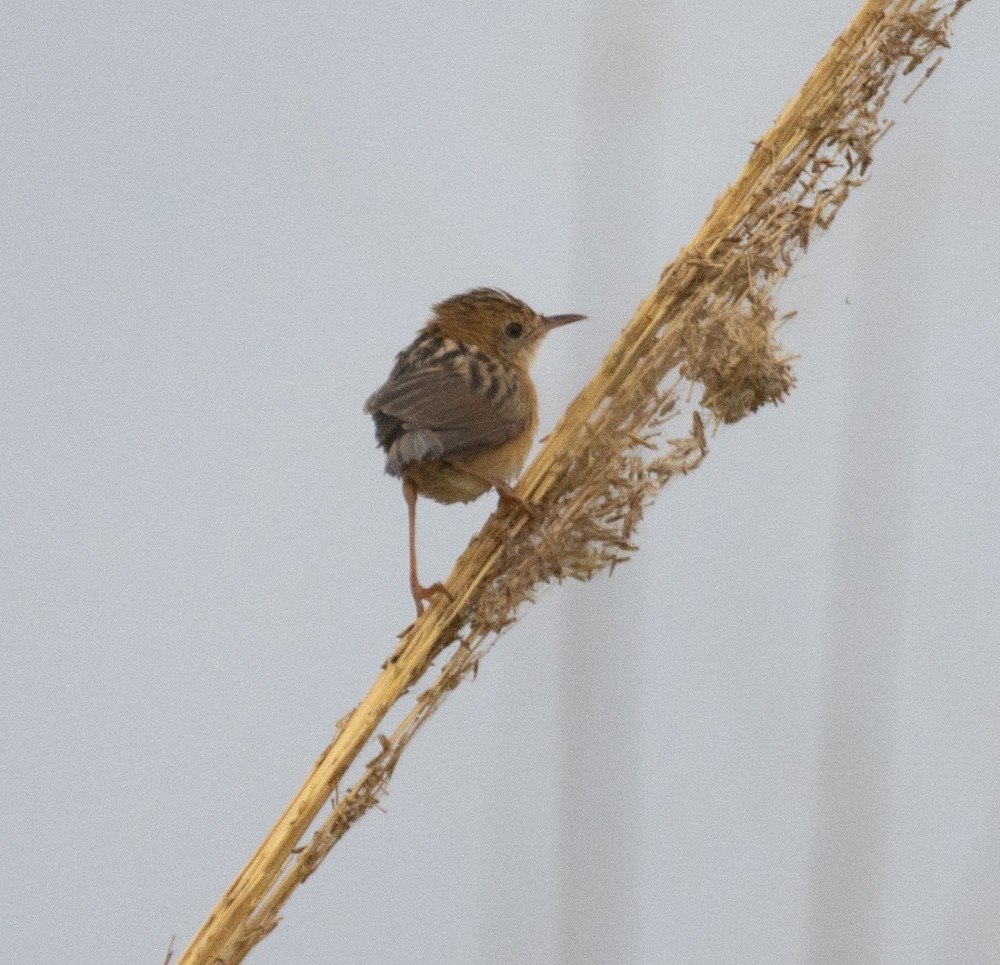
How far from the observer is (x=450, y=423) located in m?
2.96

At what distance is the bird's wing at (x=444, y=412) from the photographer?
2.93 m

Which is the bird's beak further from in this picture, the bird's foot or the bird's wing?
the bird's foot

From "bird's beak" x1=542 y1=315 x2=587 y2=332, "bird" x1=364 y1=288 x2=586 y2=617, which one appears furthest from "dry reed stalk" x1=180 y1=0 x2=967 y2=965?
"bird's beak" x1=542 y1=315 x2=587 y2=332

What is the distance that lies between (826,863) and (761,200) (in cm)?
162

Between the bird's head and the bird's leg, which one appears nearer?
the bird's leg

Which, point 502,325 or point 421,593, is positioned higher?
point 502,325

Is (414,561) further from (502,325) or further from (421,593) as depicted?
(502,325)

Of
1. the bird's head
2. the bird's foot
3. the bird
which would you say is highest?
the bird's head

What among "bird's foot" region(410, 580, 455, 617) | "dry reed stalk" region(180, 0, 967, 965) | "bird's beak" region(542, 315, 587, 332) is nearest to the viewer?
"dry reed stalk" region(180, 0, 967, 965)

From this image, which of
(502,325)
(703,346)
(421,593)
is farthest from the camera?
(502,325)

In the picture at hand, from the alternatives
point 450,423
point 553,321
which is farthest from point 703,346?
point 553,321

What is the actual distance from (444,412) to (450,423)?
0.15ft

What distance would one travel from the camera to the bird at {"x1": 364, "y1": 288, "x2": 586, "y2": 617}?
2938mm

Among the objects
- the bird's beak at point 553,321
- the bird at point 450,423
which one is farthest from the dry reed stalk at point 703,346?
the bird's beak at point 553,321
